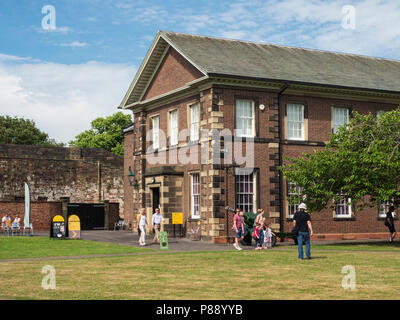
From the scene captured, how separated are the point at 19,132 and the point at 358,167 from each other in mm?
61223

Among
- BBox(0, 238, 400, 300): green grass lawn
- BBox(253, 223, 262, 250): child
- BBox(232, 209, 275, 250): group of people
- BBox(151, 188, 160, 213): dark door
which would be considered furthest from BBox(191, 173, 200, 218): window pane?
BBox(0, 238, 400, 300): green grass lawn

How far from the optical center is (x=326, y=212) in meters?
32.9

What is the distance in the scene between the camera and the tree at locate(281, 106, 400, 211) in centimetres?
2536

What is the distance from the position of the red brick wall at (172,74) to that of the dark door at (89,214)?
39.1 feet

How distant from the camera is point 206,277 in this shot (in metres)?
14.8

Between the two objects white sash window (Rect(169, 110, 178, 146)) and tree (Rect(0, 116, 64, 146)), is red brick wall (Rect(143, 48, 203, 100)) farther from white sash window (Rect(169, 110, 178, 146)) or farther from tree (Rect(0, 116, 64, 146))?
tree (Rect(0, 116, 64, 146))

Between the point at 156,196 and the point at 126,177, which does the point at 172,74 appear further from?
the point at 126,177

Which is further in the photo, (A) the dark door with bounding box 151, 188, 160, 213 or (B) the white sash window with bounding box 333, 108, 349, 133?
(A) the dark door with bounding box 151, 188, 160, 213

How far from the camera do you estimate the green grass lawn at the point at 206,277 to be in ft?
39.1

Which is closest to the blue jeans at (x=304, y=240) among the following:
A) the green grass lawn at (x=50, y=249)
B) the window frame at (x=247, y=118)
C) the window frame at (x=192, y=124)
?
the green grass lawn at (x=50, y=249)

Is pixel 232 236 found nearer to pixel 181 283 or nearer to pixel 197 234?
pixel 197 234

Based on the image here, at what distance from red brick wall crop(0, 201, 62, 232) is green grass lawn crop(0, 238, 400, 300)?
23.3 metres
